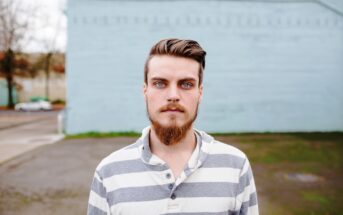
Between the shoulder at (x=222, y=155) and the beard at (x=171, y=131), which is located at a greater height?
the beard at (x=171, y=131)

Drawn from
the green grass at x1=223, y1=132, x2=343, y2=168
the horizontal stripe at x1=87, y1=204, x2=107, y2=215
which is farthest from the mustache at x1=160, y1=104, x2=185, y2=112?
the green grass at x1=223, y1=132, x2=343, y2=168

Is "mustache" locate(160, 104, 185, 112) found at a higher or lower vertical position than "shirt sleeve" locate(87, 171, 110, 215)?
higher

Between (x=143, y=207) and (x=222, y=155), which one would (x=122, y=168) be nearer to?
(x=143, y=207)

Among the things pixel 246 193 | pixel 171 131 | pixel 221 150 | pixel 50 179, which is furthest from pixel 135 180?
pixel 50 179

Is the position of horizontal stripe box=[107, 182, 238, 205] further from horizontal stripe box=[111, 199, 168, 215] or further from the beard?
the beard

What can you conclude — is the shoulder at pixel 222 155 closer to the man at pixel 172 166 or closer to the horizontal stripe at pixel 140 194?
the man at pixel 172 166

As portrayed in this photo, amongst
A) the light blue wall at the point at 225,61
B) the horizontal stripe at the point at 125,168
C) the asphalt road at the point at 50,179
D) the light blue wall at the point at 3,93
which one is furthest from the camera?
the light blue wall at the point at 3,93

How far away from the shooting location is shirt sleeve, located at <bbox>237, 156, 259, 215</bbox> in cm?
178

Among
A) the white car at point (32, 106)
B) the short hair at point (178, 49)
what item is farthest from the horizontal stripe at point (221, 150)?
the white car at point (32, 106)

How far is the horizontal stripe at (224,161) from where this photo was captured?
180cm

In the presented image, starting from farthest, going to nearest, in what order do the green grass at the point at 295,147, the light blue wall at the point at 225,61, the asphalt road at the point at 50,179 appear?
the light blue wall at the point at 225,61 < the green grass at the point at 295,147 < the asphalt road at the point at 50,179

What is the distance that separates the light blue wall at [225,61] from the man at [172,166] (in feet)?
38.9

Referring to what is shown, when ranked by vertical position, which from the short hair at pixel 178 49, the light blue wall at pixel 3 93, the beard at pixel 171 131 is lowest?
the light blue wall at pixel 3 93

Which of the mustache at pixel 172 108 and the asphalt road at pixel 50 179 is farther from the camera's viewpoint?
the asphalt road at pixel 50 179
